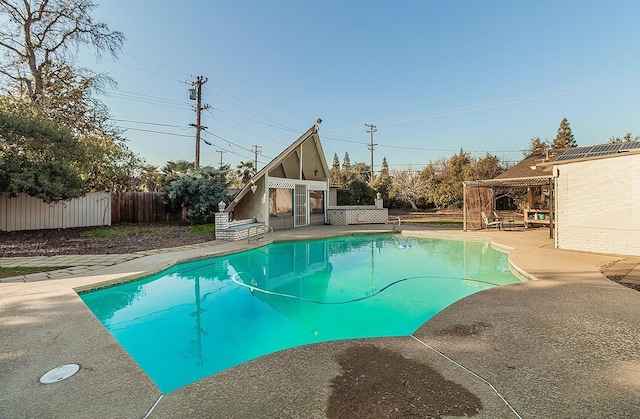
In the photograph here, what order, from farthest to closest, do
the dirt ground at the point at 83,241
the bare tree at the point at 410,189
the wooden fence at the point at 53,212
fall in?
the bare tree at the point at 410,189 < the wooden fence at the point at 53,212 < the dirt ground at the point at 83,241

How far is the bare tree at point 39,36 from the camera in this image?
1396 cm

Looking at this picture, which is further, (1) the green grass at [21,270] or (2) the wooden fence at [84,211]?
(2) the wooden fence at [84,211]

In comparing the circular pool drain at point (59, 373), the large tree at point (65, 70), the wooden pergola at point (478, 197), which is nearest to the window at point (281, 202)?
the large tree at point (65, 70)

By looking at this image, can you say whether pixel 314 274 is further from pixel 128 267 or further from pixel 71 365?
pixel 71 365

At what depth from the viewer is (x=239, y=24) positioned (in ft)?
43.9

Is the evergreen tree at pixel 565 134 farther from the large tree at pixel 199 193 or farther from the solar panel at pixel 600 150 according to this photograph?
the large tree at pixel 199 193

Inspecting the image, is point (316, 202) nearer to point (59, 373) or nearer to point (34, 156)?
point (34, 156)

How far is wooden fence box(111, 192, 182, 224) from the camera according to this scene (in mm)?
15219

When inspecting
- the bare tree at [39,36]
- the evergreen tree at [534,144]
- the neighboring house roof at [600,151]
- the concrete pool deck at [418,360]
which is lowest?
the concrete pool deck at [418,360]

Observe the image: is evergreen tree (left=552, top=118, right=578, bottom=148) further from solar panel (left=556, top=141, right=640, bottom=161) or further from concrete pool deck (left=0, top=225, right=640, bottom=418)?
concrete pool deck (left=0, top=225, right=640, bottom=418)

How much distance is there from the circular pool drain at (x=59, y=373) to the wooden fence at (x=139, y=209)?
14705mm

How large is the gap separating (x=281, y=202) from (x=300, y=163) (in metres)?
2.38

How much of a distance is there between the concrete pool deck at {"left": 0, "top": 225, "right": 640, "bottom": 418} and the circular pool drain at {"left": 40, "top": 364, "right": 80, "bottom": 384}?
67 mm

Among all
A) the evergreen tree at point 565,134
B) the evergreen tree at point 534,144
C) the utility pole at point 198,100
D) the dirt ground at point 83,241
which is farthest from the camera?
the evergreen tree at point 565,134
